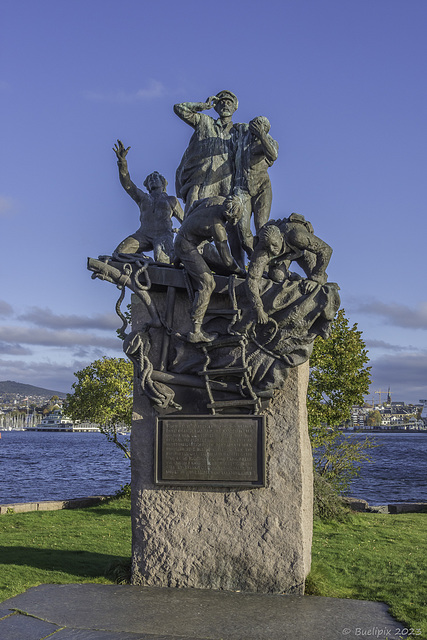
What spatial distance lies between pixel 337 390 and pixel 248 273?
924cm

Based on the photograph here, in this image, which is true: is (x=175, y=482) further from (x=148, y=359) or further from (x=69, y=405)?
(x=69, y=405)

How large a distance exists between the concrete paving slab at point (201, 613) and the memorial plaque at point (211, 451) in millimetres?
1070

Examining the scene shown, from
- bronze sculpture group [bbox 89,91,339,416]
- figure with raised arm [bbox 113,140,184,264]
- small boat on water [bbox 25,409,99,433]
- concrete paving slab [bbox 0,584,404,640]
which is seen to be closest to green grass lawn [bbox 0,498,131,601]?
concrete paving slab [bbox 0,584,404,640]

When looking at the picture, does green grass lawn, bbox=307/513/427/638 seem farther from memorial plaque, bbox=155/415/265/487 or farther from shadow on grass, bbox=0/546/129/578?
shadow on grass, bbox=0/546/129/578

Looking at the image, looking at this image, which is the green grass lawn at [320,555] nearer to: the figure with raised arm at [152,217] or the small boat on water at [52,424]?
the figure with raised arm at [152,217]

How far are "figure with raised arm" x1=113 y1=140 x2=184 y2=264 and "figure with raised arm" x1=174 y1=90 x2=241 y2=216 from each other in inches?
10.2

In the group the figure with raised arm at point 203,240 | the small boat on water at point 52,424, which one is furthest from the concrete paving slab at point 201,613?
the small boat on water at point 52,424

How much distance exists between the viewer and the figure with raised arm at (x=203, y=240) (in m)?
6.46

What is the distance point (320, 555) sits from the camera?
816 cm

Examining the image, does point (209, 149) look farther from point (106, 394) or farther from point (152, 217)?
point (106, 394)

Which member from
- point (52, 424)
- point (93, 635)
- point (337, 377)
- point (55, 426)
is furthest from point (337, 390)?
point (52, 424)

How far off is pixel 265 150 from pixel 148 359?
2.67 meters

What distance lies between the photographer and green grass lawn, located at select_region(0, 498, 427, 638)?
610cm

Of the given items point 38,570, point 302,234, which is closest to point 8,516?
point 38,570
